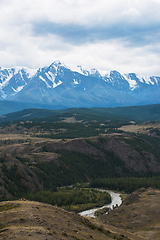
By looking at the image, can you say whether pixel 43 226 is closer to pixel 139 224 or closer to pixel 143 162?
pixel 139 224

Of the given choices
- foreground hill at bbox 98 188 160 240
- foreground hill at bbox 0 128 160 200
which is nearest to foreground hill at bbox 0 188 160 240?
foreground hill at bbox 98 188 160 240

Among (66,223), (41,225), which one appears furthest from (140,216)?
(41,225)

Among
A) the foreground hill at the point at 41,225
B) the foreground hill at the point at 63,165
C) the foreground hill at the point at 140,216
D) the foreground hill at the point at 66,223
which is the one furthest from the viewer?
the foreground hill at the point at 63,165

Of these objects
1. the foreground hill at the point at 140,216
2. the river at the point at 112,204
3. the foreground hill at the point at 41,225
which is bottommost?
the river at the point at 112,204

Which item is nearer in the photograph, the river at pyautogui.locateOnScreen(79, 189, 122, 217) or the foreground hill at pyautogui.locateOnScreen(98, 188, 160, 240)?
the foreground hill at pyautogui.locateOnScreen(98, 188, 160, 240)

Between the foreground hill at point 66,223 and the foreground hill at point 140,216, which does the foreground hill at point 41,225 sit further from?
the foreground hill at point 140,216

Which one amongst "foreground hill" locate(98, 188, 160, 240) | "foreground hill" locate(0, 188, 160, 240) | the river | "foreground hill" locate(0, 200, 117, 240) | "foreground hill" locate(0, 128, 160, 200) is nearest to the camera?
"foreground hill" locate(0, 200, 117, 240)

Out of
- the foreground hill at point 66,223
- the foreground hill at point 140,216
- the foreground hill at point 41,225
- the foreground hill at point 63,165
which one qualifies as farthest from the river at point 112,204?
the foreground hill at point 41,225

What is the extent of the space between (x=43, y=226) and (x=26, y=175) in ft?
293

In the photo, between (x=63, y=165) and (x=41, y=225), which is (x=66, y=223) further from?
(x=63, y=165)

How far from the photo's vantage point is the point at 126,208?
86312 millimetres

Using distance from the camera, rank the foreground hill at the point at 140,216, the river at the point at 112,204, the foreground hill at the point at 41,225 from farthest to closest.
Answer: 1. the river at the point at 112,204
2. the foreground hill at the point at 140,216
3. the foreground hill at the point at 41,225

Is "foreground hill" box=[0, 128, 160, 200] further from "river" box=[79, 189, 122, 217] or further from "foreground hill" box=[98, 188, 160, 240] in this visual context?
"foreground hill" box=[98, 188, 160, 240]

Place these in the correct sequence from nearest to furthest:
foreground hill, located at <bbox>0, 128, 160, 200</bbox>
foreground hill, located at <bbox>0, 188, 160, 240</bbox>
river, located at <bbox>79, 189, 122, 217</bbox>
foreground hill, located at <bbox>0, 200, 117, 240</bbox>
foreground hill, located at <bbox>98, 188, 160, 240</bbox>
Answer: foreground hill, located at <bbox>0, 200, 117, 240</bbox> < foreground hill, located at <bbox>0, 188, 160, 240</bbox> < foreground hill, located at <bbox>98, 188, 160, 240</bbox> < river, located at <bbox>79, 189, 122, 217</bbox> < foreground hill, located at <bbox>0, 128, 160, 200</bbox>
